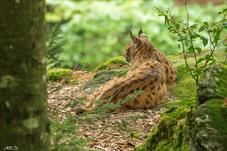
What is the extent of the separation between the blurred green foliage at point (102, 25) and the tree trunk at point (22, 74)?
693cm

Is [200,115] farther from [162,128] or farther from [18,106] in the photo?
[18,106]

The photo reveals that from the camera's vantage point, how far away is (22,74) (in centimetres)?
230

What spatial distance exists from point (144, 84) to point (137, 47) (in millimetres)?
1866

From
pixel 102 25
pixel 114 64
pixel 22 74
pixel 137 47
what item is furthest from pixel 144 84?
pixel 22 74

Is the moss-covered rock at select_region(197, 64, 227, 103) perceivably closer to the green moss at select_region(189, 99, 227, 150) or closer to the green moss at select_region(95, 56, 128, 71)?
the green moss at select_region(189, 99, 227, 150)

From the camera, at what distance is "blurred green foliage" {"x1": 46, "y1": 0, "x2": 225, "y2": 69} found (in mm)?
9672

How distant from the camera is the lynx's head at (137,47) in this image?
8375 millimetres

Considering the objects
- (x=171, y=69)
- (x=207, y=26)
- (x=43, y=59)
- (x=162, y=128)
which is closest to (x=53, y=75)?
(x=171, y=69)

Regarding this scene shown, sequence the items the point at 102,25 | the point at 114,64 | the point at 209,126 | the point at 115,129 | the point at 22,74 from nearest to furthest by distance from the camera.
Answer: the point at 22,74 → the point at 209,126 → the point at 115,129 → the point at 114,64 → the point at 102,25

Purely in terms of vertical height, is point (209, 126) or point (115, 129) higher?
point (209, 126)

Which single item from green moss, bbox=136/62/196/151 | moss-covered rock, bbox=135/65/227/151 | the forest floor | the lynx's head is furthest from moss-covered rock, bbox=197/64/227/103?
the lynx's head

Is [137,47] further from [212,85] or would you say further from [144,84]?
[212,85]

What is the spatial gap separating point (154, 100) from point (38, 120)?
181 inches

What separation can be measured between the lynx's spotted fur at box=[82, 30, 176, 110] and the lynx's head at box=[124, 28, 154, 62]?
0.12 metres
